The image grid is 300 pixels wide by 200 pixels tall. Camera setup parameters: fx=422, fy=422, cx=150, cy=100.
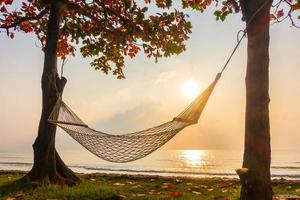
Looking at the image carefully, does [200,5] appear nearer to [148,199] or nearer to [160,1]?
[160,1]

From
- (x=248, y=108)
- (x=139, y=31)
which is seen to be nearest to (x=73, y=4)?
(x=139, y=31)

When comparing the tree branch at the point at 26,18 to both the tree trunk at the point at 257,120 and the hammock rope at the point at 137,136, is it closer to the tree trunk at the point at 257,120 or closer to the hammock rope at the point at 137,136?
the hammock rope at the point at 137,136

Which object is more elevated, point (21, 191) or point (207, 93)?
point (207, 93)

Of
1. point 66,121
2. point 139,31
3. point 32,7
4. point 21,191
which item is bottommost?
point 21,191

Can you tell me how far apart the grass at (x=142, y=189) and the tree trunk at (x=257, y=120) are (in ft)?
5.60

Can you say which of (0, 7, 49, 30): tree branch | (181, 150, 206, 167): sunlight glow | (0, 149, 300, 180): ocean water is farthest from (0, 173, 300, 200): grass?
(181, 150, 206, 167): sunlight glow

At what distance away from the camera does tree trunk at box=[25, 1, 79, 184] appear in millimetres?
9008

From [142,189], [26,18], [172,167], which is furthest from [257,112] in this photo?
[172,167]

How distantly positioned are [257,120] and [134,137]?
171 centimetres

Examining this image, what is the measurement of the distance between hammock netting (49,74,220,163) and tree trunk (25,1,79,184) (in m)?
2.58

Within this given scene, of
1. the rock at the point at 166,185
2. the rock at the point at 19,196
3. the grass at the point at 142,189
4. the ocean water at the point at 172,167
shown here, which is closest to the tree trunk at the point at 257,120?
the grass at the point at 142,189

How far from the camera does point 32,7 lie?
448 inches

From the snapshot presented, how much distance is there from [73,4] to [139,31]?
1746 millimetres

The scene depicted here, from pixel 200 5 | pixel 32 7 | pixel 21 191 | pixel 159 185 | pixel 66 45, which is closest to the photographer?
pixel 21 191
